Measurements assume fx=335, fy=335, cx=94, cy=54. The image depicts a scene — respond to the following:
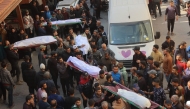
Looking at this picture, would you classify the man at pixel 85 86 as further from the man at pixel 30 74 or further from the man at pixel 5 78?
the man at pixel 5 78

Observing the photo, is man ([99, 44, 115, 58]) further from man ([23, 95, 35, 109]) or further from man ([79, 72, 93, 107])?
man ([23, 95, 35, 109])

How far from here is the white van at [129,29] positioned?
42.5 ft

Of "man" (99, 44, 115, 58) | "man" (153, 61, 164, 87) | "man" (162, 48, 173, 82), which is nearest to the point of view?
"man" (153, 61, 164, 87)

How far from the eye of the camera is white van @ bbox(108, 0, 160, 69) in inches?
510

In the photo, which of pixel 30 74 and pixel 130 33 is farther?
pixel 130 33

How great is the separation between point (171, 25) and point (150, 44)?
453 centimetres

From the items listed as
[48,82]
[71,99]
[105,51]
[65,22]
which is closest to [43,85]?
[48,82]

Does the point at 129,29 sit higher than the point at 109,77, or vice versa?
the point at 129,29

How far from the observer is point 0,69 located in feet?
37.6

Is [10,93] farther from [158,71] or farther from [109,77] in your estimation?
[158,71]

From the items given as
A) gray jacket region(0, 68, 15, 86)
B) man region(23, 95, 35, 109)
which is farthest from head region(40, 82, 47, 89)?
gray jacket region(0, 68, 15, 86)

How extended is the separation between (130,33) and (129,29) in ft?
0.75

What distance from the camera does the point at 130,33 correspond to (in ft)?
44.7

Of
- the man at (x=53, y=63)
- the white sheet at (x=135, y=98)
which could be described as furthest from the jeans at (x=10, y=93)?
the white sheet at (x=135, y=98)
